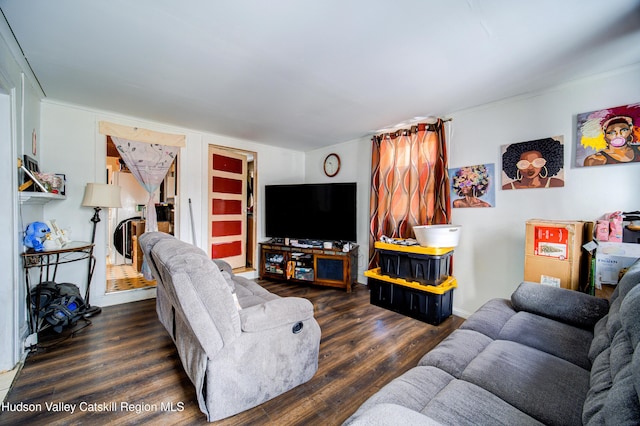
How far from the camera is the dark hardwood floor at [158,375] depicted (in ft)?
4.71

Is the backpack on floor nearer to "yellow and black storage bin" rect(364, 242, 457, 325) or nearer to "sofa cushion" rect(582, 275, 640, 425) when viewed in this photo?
"yellow and black storage bin" rect(364, 242, 457, 325)

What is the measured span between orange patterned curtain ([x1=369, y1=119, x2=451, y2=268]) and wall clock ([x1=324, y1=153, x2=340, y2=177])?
0.78m

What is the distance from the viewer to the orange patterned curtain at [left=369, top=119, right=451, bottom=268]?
2.90 metres

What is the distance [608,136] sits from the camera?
1.95 m

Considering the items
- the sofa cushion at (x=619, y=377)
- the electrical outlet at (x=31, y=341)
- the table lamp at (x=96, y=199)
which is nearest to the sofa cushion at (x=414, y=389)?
the sofa cushion at (x=619, y=377)

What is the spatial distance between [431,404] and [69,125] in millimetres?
3997

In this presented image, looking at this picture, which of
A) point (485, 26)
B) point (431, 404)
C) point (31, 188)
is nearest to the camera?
point (431, 404)

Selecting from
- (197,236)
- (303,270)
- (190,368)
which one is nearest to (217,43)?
(190,368)

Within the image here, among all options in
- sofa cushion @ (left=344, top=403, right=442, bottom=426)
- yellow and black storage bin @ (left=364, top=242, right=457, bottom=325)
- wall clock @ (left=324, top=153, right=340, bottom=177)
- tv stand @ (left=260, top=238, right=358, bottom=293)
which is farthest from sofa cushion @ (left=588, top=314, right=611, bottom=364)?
wall clock @ (left=324, top=153, right=340, bottom=177)

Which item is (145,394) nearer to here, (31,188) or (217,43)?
(31,188)

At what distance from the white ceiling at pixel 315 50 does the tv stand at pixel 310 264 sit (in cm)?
197

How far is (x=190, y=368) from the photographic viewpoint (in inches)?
60.4

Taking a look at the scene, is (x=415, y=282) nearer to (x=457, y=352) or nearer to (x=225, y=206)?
(x=457, y=352)

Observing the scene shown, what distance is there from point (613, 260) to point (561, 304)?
493 millimetres
